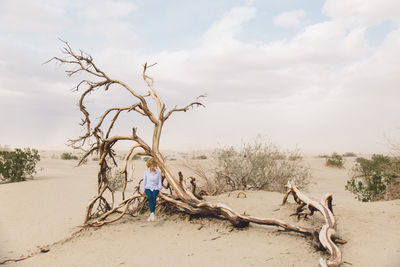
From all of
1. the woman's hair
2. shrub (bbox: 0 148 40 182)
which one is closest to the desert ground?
the woman's hair

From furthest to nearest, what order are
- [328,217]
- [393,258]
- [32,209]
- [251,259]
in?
[32,209] < [328,217] < [251,259] < [393,258]

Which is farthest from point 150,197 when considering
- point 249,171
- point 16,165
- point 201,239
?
point 16,165

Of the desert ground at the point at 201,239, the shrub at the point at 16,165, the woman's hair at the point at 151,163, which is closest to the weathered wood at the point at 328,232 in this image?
the desert ground at the point at 201,239

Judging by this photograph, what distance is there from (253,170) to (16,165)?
27.9ft

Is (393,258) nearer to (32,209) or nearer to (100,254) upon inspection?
(100,254)

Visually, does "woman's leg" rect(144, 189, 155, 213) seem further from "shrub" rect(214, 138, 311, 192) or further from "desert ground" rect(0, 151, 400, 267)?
"shrub" rect(214, 138, 311, 192)

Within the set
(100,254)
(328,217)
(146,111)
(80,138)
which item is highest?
(146,111)

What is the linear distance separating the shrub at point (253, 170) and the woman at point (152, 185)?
2608mm

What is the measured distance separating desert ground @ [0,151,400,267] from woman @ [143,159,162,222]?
0.98 feet

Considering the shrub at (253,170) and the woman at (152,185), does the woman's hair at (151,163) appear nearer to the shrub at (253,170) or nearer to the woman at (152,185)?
the woman at (152,185)

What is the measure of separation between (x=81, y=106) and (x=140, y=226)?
2.78m

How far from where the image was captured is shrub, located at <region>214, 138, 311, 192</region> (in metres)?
9.09

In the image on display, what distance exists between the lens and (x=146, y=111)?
695cm

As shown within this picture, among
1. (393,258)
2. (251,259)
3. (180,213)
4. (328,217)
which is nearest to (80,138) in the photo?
(180,213)
